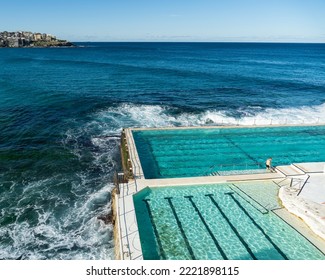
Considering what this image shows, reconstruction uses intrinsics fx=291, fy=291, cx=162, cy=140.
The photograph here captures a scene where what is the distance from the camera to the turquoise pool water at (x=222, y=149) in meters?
16.1

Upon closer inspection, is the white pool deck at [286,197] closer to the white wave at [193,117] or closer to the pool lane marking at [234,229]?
the pool lane marking at [234,229]

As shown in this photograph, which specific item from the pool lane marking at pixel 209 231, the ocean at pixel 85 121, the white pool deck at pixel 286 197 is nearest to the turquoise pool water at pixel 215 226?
the pool lane marking at pixel 209 231

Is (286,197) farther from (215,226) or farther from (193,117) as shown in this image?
(193,117)

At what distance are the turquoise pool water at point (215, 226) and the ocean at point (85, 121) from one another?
2.03 meters

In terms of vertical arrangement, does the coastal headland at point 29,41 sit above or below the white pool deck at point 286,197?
above

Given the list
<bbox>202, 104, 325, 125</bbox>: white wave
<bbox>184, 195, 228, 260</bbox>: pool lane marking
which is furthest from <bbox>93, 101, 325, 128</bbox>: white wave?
<bbox>184, 195, 228, 260</bbox>: pool lane marking

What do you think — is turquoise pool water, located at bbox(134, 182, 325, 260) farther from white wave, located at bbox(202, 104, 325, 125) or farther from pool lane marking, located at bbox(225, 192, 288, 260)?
white wave, located at bbox(202, 104, 325, 125)

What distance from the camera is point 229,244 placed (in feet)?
33.1

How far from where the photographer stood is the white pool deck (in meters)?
10.1

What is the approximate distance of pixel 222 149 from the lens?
18375 mm

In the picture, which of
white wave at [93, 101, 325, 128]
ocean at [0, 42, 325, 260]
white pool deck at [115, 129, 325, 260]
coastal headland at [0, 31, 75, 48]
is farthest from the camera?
coastal headland at [0, 31, 75, 48]

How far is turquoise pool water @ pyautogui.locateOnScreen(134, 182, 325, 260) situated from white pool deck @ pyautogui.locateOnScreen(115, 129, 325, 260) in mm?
343
